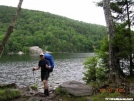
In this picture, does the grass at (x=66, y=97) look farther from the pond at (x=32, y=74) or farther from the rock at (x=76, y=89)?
the pond at (x=32, y=74)

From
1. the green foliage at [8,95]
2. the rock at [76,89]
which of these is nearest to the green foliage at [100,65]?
the rock at [76,89]

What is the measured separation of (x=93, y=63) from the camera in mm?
15562

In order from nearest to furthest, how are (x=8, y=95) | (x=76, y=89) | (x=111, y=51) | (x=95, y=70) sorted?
(x=8, y=95) < (x=76, y=89) < (x=111, y=51) < (x=95, y=70)

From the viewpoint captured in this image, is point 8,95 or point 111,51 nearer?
point 8,95

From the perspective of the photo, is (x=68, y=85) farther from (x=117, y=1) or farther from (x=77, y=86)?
(x=117, y=1)

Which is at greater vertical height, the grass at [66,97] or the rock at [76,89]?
the rock at [76,89]

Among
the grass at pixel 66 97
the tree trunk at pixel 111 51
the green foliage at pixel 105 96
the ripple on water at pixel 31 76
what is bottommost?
the ripple on water at pixel 31 76

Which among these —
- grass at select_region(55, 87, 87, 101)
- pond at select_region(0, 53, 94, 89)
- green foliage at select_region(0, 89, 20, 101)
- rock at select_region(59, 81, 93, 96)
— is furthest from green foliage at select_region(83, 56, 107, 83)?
green foliage at select_region(0, 89, 20, 101)

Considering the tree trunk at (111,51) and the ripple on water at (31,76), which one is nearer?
the tree trunk at (111,51)

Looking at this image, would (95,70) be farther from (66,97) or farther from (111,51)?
(66,97)

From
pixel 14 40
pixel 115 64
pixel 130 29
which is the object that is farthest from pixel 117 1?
pixel 14 40

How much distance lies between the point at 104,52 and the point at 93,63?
6.77 feet

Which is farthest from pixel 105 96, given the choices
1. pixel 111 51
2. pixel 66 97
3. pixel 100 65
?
pixel 100 65

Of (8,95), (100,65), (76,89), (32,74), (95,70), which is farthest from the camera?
(32,74)
